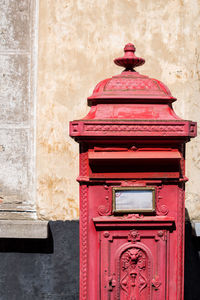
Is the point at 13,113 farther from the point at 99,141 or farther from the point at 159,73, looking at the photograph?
the point at 99,141

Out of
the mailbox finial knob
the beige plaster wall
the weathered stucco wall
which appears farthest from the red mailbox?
the weathered stucco wall

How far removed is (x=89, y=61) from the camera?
361 centimetres

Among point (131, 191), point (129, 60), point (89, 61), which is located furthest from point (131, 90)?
point (89, 61)

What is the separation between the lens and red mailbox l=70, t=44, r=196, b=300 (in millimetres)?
2326

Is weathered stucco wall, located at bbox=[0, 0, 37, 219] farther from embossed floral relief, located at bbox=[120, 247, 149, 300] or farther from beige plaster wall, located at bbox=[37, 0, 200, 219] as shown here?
embossed floral relief, located at bbox=[120, 247, 149, 300]

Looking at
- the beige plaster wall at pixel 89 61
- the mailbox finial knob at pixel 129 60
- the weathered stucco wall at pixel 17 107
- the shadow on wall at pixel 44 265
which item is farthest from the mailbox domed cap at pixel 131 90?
the shadow on wall at pixel 44 265

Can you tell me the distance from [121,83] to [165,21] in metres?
1.37

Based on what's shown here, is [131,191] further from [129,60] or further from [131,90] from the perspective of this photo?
[129,60]

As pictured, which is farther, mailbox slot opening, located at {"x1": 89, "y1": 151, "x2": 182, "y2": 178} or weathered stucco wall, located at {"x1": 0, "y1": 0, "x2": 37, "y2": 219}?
weathered stucco wall, located at {"x1": 0, "y1": 0, "x2": 37, "y2": 219}

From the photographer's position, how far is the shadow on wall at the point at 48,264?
3.64 metres

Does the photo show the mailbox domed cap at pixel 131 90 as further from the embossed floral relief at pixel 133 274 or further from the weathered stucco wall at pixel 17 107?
the weathered stucco wall at pixel 17 107

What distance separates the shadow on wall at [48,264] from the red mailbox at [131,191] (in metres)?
1.16

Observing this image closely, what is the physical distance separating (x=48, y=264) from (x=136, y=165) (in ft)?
5.54

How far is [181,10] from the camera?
359cm
